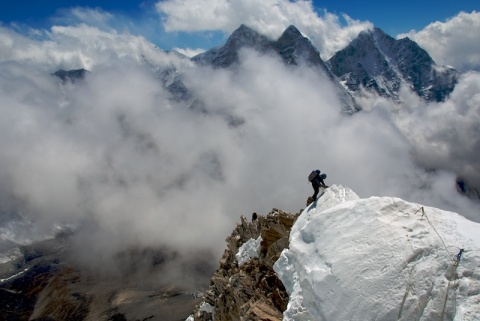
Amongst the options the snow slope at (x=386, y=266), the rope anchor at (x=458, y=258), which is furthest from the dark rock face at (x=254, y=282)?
the rope anchor at (x=458, y=258)

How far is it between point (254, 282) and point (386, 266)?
24187 millimetres

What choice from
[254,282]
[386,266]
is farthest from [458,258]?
[254,282]

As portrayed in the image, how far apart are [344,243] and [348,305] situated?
5483mm

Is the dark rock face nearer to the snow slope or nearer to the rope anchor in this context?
the snow slope

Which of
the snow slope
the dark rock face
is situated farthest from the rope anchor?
the dark rock face

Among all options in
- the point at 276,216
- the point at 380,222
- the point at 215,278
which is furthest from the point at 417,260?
the point at 215,278

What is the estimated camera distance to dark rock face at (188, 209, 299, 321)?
131 ft

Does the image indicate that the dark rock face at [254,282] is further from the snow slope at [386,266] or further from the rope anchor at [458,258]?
the rope anchor at [458,258]

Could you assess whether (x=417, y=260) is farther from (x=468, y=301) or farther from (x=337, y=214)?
(x=337, y=214)

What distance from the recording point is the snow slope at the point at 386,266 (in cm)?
2666

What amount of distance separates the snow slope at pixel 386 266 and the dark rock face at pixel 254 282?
408 centimetres

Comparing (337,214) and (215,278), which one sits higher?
(337,214)

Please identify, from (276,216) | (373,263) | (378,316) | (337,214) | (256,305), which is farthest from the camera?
(276,216)

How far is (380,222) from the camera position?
32.6 metres
